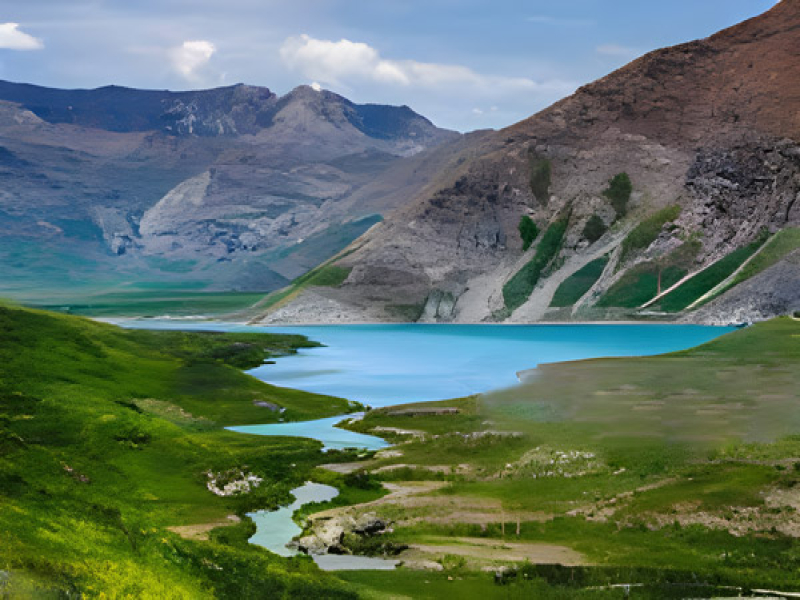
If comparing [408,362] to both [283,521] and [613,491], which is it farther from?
[613,491]

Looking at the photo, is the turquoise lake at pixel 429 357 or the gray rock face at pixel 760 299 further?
the gray rock face at pixel 760 299

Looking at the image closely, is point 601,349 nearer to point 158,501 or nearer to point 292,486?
point 292,486

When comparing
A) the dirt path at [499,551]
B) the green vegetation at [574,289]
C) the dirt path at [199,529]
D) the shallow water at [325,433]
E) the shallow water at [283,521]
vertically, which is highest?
the green vegetation at [574,289]

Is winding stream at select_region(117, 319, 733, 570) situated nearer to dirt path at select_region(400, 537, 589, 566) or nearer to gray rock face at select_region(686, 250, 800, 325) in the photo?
dirt path at select_region(400, 537, 589, 566)

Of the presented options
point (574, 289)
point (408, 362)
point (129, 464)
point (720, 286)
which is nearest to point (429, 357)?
point (408, 362)

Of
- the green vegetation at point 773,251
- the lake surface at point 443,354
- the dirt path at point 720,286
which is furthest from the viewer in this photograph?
the dirt path at point 720,286

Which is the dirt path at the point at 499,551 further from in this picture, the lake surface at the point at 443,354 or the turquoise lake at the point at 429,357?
the lake surface at the point at 443,354

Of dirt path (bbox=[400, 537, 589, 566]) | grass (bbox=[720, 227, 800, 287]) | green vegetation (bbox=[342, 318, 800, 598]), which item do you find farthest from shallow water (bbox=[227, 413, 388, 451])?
grass (bbox=[720, 227, 800, 287])

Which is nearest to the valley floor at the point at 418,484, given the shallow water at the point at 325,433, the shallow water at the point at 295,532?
the shallow water at the point at 295,532
